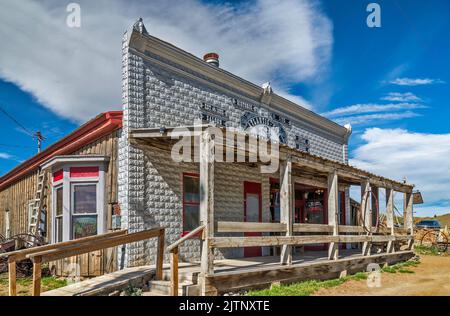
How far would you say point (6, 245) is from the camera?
40.1 feet

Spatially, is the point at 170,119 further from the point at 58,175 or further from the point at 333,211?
the point at 333,211

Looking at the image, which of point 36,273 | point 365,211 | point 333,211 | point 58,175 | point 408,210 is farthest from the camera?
point 408,210

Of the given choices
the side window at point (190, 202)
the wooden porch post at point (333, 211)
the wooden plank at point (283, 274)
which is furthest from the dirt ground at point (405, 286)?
the side window at point (190, 202)

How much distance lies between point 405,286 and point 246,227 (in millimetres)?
4694

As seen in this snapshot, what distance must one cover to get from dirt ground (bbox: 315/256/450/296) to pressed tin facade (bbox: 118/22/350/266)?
3735 mm

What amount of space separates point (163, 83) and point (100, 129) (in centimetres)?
204

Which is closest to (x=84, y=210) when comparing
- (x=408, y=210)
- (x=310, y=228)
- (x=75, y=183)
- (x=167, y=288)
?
(x=75, y=183)

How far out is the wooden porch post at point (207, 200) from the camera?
793 cm

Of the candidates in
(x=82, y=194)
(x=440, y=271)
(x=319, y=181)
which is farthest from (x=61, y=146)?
(x=440, y=271)

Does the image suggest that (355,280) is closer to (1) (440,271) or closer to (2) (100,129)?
(1) (440,271)

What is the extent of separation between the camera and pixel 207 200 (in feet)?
26.5

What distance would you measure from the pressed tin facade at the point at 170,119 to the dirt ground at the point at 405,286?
12.3 feet

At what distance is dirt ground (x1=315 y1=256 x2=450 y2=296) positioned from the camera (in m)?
9.49
